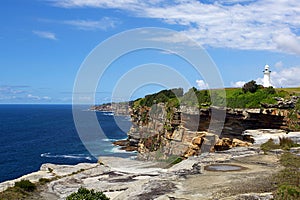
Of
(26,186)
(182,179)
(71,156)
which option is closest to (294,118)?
(182,179)

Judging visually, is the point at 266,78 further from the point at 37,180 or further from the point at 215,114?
the point at 37,180

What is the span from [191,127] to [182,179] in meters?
31.9

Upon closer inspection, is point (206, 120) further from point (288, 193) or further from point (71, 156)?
point (288, 193)

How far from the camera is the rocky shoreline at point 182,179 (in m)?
16.2

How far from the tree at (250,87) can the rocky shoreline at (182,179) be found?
13723mm

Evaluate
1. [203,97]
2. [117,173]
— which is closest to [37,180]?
[117,173]

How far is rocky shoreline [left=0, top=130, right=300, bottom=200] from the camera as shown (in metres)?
16.2

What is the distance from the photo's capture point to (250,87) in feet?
162

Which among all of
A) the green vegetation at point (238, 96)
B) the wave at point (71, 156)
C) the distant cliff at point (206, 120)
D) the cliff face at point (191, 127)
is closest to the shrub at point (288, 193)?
the distant cliff at point (206, 120)

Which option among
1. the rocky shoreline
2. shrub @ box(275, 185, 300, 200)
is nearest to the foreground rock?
the rocky shoreline

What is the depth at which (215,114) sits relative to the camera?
47.0 metres

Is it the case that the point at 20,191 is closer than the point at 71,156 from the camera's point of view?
Yes

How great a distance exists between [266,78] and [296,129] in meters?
15.0

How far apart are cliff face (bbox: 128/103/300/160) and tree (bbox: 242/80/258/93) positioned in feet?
19.9
